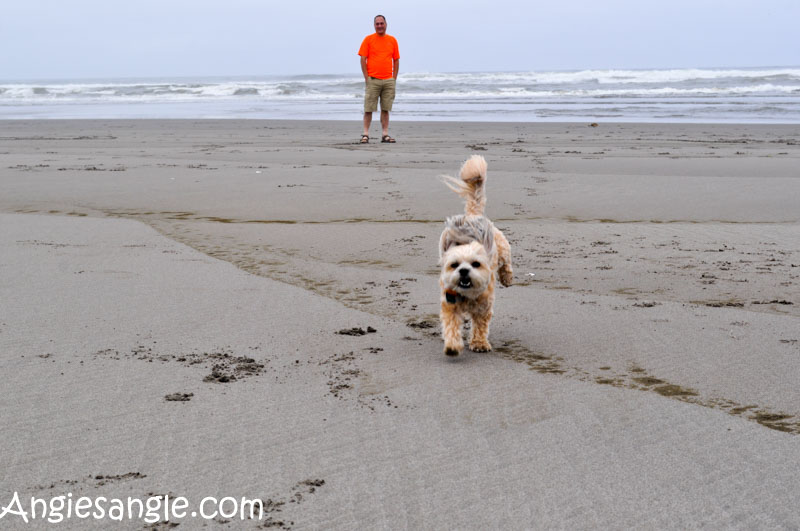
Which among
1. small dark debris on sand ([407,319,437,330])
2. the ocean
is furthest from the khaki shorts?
small dark debris on sand ([407,319,437,330])

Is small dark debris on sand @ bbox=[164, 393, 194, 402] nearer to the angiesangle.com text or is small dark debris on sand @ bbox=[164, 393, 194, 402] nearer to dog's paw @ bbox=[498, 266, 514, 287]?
the angiesangle.com text

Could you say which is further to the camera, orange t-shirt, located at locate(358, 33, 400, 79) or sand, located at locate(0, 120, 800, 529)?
orange t-shirt, located at locate(358, 33, 400, 79)

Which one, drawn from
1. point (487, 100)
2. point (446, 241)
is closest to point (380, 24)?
point (446, 241)

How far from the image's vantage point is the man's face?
13.1 meters

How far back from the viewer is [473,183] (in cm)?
477

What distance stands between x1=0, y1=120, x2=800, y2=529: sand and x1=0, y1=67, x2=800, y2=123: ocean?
14.4 metres

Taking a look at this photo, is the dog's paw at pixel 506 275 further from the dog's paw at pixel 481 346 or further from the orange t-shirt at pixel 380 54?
the orange t-shirt at pixel 380 54

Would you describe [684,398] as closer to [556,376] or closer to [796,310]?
[556,376]

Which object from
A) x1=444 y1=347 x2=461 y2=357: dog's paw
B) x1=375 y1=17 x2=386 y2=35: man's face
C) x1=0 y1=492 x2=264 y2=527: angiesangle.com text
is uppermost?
x1=375 y1=17 x2=386 y2=35: man's face

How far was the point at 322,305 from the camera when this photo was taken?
497 cm

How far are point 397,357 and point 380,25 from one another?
33.8ft

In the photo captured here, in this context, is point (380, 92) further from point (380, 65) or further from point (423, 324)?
point (423, 324)

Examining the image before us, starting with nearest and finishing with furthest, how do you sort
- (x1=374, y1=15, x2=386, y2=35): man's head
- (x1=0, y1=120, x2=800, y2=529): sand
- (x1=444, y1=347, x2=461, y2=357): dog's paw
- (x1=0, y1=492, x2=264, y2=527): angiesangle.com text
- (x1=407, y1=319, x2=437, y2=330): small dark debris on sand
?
(x1=0, y1=492, x2=264, y2=527): angiesangle.com text
(x1=0, y1=120, x2=800, y2=529): sand
(x1=444, y1=347, x2=461, y2=357): dog's paw
(x1=407, y1=319, x2=437, y2=330): small dark debris on sand
(x1=374, y1=15, x2=386, y2=35): man's head

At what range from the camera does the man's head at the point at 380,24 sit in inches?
516
